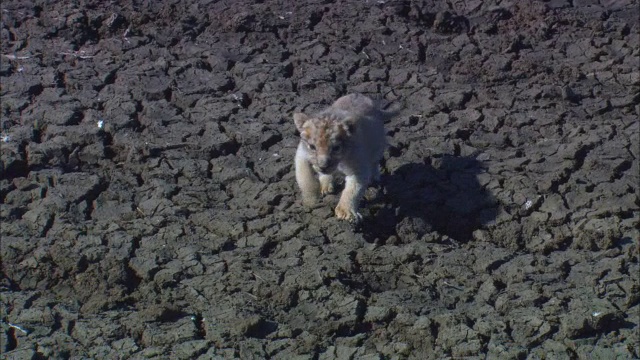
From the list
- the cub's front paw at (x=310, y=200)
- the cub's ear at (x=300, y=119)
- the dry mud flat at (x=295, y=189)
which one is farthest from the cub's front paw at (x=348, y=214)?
the cub's ear at (x=300, y=119)

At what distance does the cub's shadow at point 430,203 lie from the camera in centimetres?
716

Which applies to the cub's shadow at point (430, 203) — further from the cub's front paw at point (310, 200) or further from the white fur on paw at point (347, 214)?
the cub's front paw at point (310, 200)

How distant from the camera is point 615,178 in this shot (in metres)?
7.67

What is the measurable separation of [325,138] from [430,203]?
1.07m

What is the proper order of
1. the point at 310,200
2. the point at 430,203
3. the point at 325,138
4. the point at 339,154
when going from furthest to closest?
the point at 430,203, the point at 310,200, the point at 339,154, the point at 325,138

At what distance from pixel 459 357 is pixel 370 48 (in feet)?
14.2

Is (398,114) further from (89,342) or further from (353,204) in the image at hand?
(89,342)

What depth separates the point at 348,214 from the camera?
707 centimetres

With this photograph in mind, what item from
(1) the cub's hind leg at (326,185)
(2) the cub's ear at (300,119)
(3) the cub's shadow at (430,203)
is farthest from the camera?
(1) the cub's hind leg at (326,185)

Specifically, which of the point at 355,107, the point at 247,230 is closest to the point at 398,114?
the point at 355,107

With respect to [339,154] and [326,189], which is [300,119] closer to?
[339,154]

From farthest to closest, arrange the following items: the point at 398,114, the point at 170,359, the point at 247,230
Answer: the point at 398,114
the point at 247,230
the point at 170,359

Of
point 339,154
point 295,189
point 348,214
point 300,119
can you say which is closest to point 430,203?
point 348,214

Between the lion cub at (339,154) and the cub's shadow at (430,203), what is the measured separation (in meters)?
0.21
